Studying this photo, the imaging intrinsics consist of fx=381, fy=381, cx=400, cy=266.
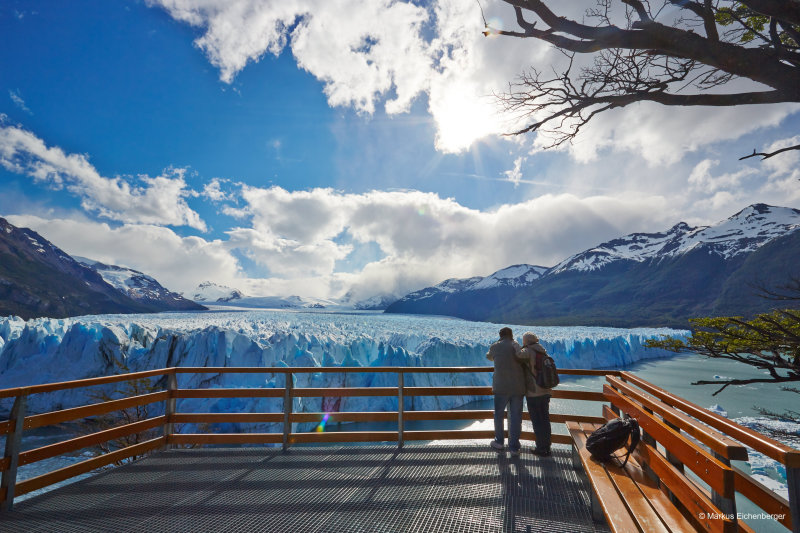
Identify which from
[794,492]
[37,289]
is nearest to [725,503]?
[794,492]

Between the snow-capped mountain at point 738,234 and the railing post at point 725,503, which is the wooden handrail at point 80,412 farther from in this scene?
the snow-capped mountain at point 738,234

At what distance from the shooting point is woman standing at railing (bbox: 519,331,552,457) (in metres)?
4.60

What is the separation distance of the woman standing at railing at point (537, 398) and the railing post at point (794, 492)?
2995mm

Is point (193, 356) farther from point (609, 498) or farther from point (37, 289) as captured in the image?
point (37, 289)

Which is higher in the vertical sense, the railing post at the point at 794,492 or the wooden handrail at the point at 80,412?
the railing post at the point at 794,492

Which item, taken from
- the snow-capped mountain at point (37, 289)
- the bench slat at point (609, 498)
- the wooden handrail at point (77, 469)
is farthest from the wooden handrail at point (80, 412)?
the snow-capped mountain at point (37, 289)

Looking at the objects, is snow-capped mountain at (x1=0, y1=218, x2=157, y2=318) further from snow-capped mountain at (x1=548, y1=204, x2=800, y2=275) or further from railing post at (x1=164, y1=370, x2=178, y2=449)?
snow-capped mountain at (x1=548, y1=204, x2=800, y2=275)

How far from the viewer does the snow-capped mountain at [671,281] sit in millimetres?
113062

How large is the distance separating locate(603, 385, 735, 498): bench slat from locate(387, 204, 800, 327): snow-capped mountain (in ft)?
382

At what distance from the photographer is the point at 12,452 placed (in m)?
3.44

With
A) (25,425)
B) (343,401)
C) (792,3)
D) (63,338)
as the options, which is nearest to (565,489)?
(792,3)

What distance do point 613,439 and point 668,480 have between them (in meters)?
0.79

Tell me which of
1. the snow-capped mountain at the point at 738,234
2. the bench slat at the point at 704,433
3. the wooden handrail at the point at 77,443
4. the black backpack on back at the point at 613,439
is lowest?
the wooden handrail at the point at 77,443

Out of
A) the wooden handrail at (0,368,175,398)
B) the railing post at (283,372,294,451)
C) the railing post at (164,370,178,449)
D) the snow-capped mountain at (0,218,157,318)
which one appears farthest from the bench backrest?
the snow-capped mountain at (0,218,157,318)
